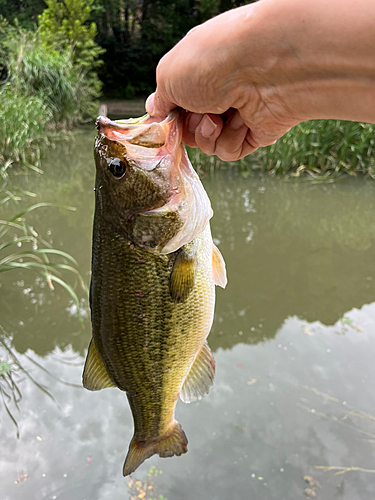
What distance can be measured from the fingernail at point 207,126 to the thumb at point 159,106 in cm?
12

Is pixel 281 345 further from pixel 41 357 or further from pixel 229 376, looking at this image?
pixel 41 357

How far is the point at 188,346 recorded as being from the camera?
1377 mm

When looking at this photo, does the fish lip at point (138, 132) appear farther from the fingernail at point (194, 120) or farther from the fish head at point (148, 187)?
the fingernail at point (194, 120)

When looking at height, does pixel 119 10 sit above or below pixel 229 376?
above

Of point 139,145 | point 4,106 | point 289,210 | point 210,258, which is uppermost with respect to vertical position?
point 139,145

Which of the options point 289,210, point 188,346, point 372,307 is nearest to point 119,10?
point 289,210

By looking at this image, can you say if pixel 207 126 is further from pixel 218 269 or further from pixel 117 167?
pixel 218 269

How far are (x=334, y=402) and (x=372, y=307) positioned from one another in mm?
1311

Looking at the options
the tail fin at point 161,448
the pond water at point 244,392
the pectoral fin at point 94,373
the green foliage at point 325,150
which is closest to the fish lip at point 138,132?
the pectoral fin at point 94,373

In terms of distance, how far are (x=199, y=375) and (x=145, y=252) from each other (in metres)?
0.54

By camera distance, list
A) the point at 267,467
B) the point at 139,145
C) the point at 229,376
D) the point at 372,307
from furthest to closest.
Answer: the point at 372,307
the point at 229,376
the point at 267,467
the point at 139,145

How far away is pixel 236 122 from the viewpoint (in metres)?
1.40

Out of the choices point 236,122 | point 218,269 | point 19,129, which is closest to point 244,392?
point 218,269

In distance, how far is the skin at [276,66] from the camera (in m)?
0.82
